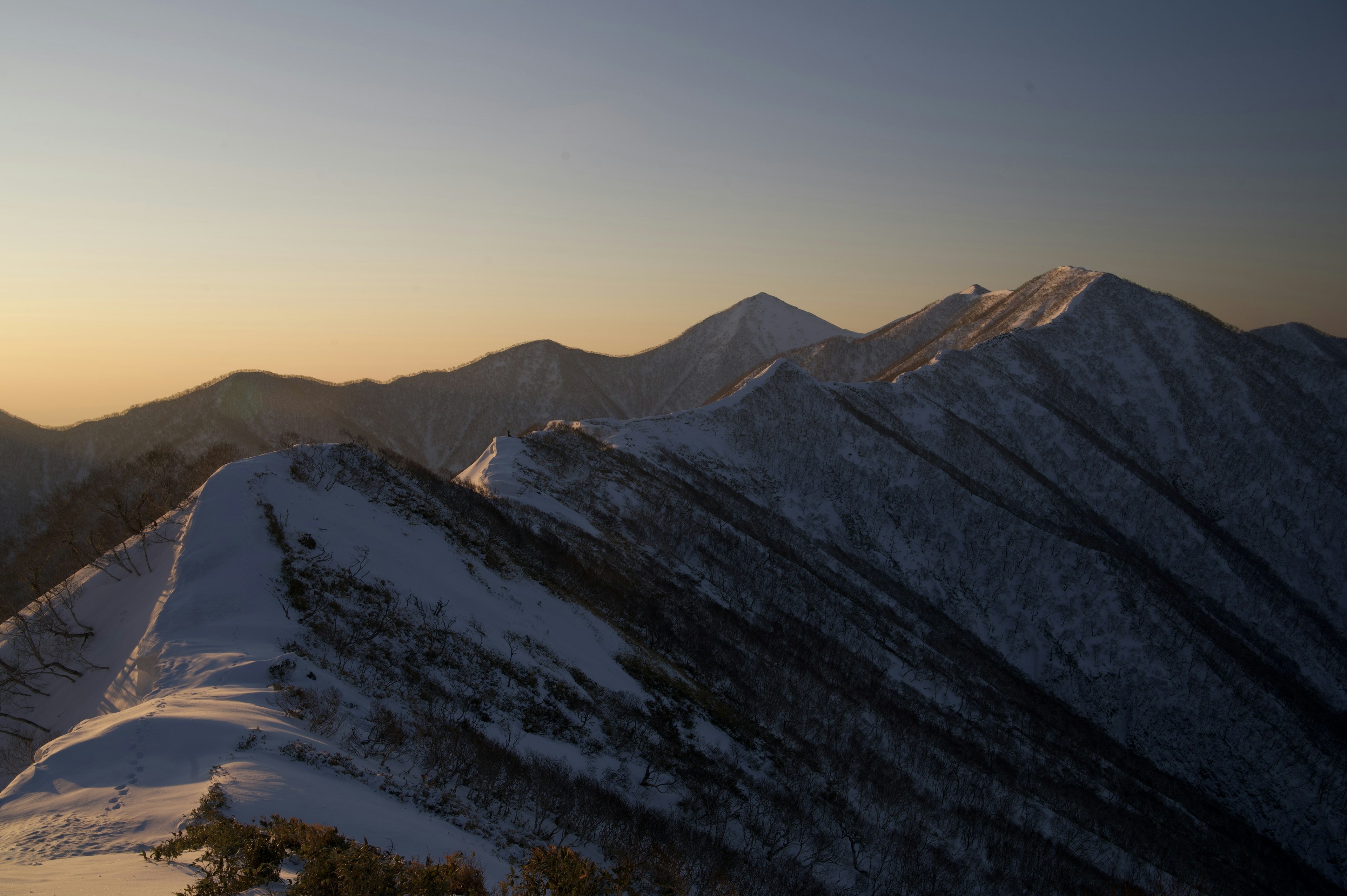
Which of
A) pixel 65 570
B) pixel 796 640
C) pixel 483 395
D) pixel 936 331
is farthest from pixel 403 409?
pixel 796 640

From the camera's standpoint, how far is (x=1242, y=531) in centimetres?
7325

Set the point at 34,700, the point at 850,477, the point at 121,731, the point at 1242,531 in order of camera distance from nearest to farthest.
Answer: the point at 121,731
the point at 34,700
the point at 850,477
the point at 1242,531

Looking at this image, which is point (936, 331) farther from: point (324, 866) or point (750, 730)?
point (324, 866)

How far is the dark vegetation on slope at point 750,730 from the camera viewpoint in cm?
1541

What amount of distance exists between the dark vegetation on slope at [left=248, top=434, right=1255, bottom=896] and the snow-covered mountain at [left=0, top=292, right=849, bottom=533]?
82753 millimetres

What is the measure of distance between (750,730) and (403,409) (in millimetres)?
141009

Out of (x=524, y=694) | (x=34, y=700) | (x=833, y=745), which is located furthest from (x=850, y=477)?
(x=34, y=700)

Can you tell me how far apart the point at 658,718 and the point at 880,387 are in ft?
219

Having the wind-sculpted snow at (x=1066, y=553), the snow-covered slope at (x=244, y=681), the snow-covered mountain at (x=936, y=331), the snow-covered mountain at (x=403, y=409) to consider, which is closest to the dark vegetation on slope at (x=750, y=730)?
the wind-sculpted snow at (x=1066, y=553)

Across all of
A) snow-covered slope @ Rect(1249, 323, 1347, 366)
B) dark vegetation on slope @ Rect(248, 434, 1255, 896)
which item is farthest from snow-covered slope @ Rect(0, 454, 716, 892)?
snow-covered slope @ Rect(1249, 323, 1347, 366)

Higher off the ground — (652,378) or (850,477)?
(652,378)

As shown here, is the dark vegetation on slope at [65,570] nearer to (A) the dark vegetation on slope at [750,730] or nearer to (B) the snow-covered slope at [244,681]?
(B) the snow-covered slope at [244,681]

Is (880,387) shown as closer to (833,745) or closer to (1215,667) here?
(1215,667)

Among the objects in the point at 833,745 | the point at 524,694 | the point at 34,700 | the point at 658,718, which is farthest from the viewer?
the point at 833,745
